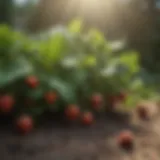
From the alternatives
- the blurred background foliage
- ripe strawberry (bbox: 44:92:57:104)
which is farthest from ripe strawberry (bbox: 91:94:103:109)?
the blurred background foliage

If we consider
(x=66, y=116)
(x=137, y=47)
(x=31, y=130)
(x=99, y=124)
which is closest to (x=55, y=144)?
(x=31, y=130)

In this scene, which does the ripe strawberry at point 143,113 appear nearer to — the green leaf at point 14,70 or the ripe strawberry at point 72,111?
the ripe strawberry at point 72,111

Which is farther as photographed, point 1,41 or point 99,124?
point 99,124

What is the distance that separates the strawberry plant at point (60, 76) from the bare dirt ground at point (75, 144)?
0.07 meters

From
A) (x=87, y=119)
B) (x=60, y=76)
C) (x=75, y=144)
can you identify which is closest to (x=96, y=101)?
(x=87, y=119)

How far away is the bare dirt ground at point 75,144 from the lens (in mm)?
1691

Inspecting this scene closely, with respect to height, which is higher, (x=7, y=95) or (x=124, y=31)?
(x=124, y=31)

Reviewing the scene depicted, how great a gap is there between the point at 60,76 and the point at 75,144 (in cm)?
38

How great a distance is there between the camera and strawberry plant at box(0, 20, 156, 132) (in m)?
1.87

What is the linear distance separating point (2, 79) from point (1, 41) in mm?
217

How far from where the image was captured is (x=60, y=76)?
205 centimetres

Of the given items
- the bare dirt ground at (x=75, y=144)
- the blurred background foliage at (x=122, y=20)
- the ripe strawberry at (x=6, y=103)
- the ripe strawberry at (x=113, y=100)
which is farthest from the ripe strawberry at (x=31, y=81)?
the blurred background foliage at (x=122, y=20)

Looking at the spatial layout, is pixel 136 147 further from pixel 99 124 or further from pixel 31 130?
pixel 31 130

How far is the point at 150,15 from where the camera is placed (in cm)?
437
